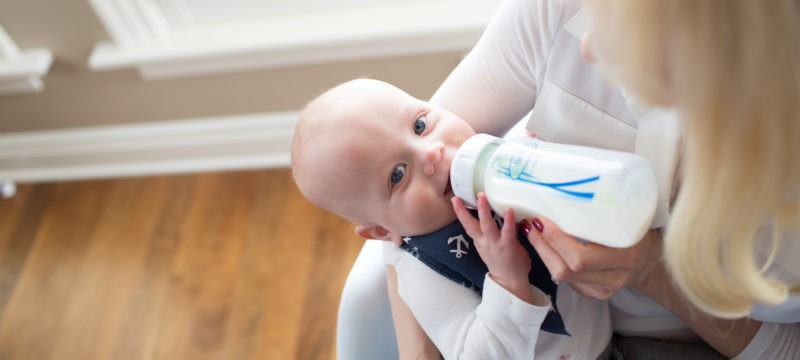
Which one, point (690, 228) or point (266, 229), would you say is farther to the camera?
point (266, 229)

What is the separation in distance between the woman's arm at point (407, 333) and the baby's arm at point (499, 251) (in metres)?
0.17

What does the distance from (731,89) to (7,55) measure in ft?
6.28

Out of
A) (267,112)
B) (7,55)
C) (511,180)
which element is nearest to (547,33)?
(511,180)

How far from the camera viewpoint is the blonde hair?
583 mm

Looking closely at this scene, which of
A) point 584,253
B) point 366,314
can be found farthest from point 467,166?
point 366,314

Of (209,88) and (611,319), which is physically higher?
(611,319)

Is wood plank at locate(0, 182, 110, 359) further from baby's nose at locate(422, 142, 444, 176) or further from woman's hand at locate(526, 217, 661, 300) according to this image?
woman's hand at locate(526, 217, 661, 300)

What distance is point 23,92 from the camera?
2.10 meters

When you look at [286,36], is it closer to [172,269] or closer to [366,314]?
[172,269]

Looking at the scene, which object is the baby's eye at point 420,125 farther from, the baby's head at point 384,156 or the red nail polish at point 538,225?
the red nail polish at point 538,225

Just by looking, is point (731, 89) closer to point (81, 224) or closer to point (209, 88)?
point (209, 88)

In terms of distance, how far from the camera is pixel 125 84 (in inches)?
80.7

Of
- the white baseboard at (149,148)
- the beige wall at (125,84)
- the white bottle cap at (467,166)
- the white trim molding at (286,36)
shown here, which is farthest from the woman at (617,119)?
the white baseboard at (149,148)

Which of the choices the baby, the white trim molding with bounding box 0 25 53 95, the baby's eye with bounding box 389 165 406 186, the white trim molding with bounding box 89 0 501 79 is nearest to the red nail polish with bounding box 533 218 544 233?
the baby
